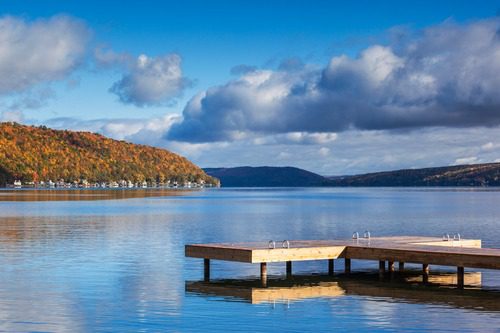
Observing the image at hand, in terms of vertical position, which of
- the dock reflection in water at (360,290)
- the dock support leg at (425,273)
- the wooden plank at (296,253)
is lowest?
the dock reflection in water at (360,290)

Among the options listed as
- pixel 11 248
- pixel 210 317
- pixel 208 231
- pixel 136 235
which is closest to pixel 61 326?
pixel 210 317

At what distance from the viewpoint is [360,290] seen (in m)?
32.1

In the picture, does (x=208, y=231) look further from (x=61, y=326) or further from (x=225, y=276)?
(x=61, y=326)

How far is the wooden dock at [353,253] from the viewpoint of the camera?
31.7m

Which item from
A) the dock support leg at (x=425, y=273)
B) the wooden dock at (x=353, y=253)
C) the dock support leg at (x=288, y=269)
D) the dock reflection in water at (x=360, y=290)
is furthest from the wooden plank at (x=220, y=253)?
the dock support leg at (x=425, y=273)

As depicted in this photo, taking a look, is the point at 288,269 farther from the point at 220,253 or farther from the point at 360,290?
the point at 360,290

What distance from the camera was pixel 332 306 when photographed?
28.2 metres

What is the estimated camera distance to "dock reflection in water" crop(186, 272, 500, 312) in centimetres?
2944

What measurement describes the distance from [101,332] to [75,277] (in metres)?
12.4

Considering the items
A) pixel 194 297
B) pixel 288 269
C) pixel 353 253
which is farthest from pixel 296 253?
pixel 194 297

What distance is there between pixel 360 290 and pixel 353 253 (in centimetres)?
330

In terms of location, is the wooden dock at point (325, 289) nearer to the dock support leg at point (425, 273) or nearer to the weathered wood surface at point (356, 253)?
the dock support leg at point (425, 273)

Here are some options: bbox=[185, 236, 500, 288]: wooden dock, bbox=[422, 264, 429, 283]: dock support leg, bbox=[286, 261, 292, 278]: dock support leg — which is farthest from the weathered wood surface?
bbox=[422, 264, 429, 283]: dock support leg

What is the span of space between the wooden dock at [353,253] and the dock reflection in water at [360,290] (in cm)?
76
